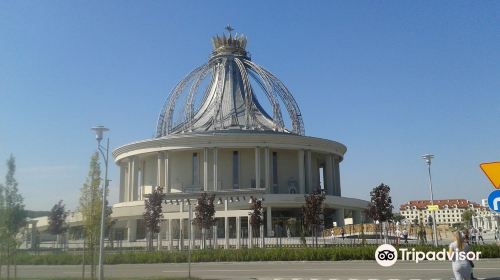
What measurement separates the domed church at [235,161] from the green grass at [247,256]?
79.6 ft

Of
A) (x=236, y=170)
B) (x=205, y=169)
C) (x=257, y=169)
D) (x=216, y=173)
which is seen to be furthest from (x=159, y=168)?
(x=257, y=169)

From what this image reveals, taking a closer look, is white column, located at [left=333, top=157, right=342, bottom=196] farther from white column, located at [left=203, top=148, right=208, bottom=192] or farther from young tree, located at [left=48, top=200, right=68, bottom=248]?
young tree, located at [left=48, top=200, right=68, bottom=248]

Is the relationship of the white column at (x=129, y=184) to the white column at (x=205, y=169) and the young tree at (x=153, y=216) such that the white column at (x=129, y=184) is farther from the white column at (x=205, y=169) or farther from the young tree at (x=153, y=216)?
the young tree at (x=153, y=216)

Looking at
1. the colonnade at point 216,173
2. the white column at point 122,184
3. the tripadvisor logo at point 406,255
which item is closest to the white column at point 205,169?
the colonnade at point 216,173

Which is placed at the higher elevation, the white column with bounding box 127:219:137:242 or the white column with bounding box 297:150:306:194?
the white column with bounding box 297:150:306:194

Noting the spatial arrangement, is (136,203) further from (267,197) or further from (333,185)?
(333,185)

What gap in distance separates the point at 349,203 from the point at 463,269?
5730 cm

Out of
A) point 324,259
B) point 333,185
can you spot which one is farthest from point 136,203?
point 324,259

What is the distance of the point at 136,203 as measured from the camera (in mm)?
64688

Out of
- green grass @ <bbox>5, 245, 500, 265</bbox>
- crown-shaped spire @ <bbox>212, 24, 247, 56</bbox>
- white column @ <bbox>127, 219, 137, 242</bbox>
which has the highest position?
crown-shaped spire @ <bbox>212, 24, 247, 56</bbox>

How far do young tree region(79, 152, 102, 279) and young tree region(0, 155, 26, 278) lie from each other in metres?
2.77

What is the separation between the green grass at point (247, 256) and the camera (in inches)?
1130

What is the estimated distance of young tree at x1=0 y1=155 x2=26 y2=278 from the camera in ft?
69.6

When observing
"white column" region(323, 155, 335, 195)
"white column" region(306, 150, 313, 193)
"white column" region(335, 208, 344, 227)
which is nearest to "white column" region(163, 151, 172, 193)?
"white column" region(306, 150, 313, 193)
